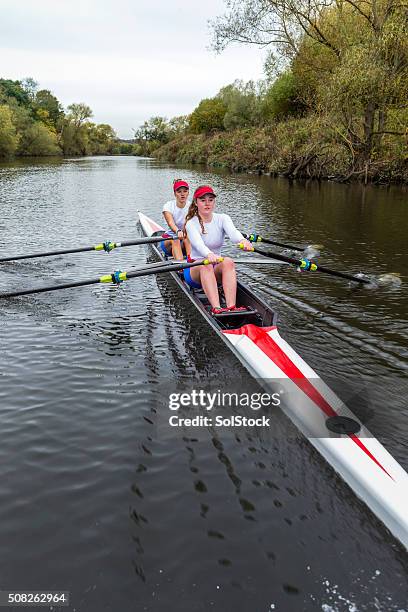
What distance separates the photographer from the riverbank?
103ft

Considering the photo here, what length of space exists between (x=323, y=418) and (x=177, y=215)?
8134 millimetres

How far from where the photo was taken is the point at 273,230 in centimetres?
1766

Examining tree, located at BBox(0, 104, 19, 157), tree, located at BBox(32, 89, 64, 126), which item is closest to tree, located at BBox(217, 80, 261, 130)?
tree, located at BBox(0, 104, 19, 157)

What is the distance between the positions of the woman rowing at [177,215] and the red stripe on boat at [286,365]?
4.87 m

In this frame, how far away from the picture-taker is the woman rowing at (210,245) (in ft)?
25.6

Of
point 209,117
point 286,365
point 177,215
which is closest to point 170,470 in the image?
point 286,365

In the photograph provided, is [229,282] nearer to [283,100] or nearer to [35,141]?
[283,100]

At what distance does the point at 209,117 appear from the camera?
84438mm

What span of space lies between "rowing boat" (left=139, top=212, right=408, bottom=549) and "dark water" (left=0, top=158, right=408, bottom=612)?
0.20 metres

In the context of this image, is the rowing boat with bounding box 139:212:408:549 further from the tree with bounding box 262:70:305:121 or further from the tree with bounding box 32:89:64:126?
the tree with bounding box 32:89:64:126

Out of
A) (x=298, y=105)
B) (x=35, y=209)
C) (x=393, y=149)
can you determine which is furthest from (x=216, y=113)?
(x=35, y=209)

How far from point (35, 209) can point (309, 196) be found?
51.9 feet

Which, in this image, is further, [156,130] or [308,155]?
[156,130]

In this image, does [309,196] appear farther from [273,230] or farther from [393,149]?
[273,230]
